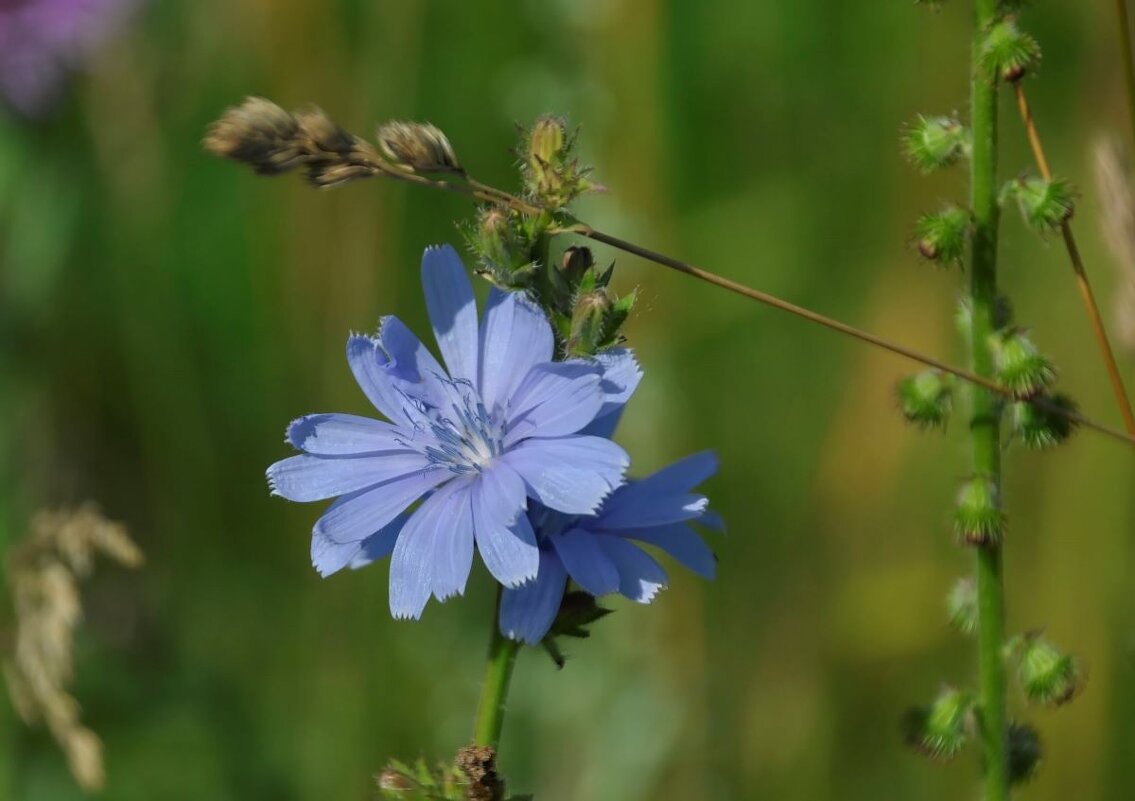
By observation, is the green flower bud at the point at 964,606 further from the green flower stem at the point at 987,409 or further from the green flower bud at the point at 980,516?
the green flower bud at the point at 980,516

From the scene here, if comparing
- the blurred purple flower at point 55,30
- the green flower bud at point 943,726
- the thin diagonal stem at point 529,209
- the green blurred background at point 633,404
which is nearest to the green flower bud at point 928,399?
the thin diagonal stem at point 529,209

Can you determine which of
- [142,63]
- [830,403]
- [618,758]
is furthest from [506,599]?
[142,63]

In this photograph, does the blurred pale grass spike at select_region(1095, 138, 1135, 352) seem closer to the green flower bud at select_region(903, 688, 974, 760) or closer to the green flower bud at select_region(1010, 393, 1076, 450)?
the green flower bud at select_region(1010, 393, 1076, 450)

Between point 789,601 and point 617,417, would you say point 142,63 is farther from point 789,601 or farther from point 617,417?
point 617,417

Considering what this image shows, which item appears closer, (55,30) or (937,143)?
(937,143)

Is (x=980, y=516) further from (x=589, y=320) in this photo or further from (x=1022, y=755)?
(x=589, y=320)

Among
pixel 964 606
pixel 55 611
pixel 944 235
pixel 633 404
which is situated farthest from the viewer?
pixel 633 404

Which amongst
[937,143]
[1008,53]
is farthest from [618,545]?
[1008,53]
